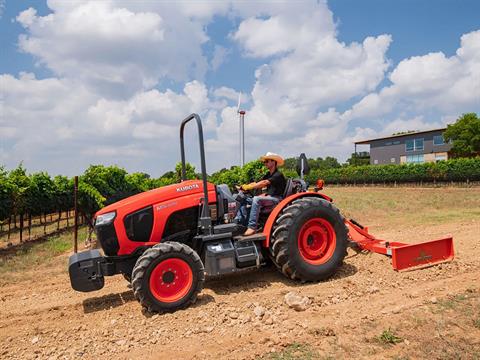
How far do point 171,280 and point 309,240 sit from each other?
2.12 meters

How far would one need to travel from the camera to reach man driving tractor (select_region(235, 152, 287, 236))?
19.0 ft

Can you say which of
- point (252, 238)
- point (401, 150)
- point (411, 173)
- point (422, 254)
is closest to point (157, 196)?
point (252, 238)

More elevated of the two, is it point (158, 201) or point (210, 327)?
point (158, 201)

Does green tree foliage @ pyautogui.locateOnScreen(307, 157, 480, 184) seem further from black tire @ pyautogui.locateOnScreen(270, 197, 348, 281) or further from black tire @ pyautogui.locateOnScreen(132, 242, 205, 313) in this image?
black tire @ pyautogui.locateOnScreen(132, 242, 205, 313)

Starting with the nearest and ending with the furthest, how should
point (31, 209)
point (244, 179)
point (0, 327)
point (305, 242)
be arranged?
point (0, 327), point (305, 242), point (31, 209), point (244, 179)

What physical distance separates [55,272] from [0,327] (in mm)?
3203

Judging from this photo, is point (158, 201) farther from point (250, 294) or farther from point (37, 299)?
point (37, 299)

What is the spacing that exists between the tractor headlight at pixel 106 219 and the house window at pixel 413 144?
5725cm

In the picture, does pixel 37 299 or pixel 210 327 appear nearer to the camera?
pixel 210 327

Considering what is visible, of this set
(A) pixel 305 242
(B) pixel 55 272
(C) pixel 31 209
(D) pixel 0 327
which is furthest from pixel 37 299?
(C) pixel 31 209

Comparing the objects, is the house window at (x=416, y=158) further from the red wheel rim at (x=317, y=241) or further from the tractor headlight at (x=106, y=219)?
the tractor headlight at (x=106, y=219)

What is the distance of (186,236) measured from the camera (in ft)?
17.9

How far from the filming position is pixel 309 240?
19.0 feet

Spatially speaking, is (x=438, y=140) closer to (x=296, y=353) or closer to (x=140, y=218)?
(x=140, y=218)
